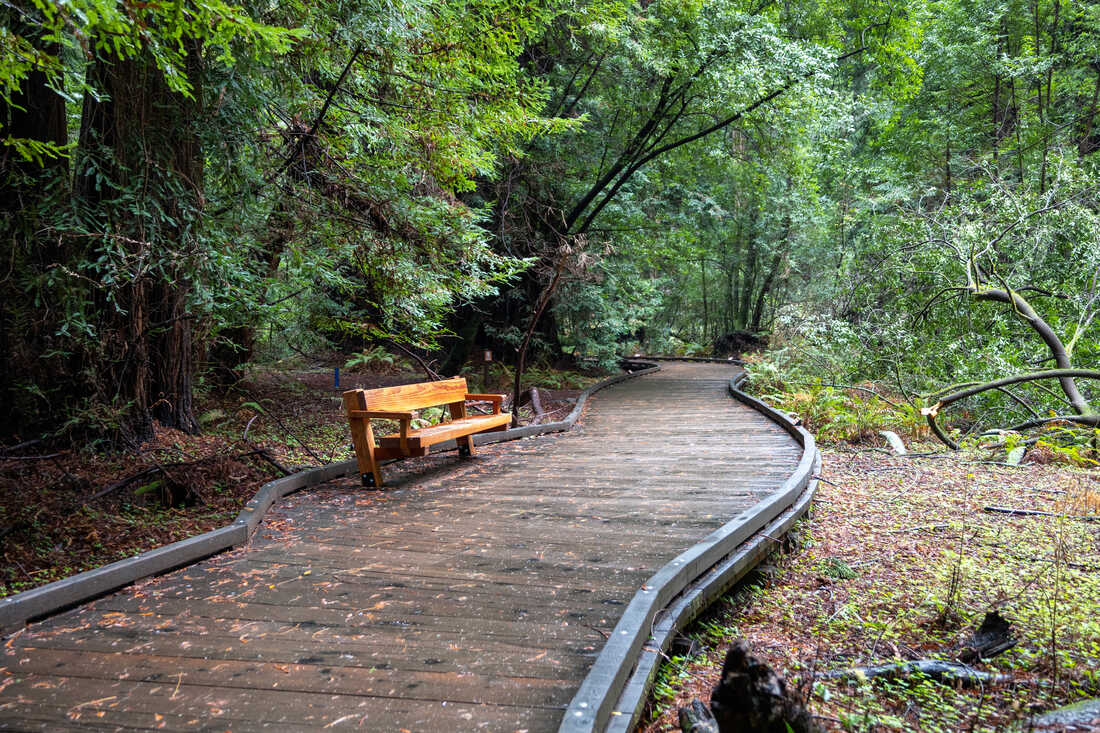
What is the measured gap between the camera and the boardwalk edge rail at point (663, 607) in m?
2.40

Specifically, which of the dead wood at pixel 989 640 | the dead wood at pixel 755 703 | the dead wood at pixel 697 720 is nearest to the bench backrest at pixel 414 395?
the dead wood at pixel 697 720

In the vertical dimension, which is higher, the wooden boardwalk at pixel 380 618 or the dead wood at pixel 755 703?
the dead wood at pixel 755 703

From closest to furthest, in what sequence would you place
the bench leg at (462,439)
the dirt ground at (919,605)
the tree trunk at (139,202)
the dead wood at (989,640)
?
the dirt ground at (919,605)
the dead wood at (989,640)
the tree trunk at (139,202)
the bench leg at (462,439)

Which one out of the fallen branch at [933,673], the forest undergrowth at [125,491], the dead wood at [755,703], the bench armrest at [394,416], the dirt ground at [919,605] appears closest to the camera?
the dead wood at [755,703]

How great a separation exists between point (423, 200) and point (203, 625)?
17.6ft

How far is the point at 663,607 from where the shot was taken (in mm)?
3428

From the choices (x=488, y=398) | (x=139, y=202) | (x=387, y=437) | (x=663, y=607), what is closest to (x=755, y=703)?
(x=663, y=607)

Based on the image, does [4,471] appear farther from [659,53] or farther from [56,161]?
[659,53]

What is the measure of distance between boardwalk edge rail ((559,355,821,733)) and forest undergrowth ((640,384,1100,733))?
0.62 ft

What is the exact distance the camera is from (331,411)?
11148 millimetres

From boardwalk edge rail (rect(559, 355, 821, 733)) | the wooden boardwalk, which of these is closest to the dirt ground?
boardwalk edge rail (rect(559, 355, 821, 733))

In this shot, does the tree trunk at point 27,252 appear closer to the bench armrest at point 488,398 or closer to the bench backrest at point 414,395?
the bench backrest at point 414,395

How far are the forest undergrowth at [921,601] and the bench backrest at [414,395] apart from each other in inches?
146

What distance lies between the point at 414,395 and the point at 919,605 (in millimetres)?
4909
